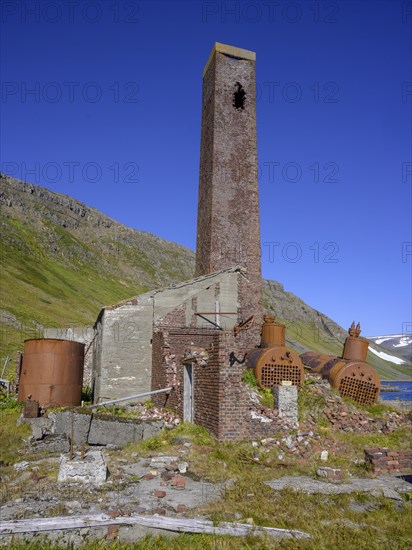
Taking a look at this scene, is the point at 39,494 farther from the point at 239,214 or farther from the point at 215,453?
the point at 239,214

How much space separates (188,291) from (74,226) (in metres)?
87.5

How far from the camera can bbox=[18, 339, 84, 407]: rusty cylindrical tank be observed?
1363cm

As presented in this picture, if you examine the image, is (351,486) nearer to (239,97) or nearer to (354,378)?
(354,378)

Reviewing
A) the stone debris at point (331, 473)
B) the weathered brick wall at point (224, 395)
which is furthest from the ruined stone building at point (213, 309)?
the stone debris at point (331, 473)

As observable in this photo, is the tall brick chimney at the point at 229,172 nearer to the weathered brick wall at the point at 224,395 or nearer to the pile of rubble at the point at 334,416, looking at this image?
the pile of rubble at the point at 334,416

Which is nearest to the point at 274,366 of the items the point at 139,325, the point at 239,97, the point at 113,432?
the point at 113,432

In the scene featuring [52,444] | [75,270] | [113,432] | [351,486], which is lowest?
[351,486]

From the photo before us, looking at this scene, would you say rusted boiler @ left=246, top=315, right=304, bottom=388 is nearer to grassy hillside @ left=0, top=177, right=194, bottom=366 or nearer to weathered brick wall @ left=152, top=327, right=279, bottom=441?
weathered brick wall @ left=152, top=327, right=279, bottom=441

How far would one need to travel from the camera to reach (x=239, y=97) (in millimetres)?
22125

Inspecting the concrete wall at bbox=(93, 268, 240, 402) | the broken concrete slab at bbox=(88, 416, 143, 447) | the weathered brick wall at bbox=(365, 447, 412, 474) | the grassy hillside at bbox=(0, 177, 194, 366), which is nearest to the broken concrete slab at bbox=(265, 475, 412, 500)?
the weathered brick wall at bbox=(365, 447, 412, 474)

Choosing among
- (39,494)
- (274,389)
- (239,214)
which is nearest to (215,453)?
(274,389)

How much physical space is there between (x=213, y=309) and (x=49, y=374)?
19.2ft

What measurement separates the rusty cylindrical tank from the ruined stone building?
121 centimetres

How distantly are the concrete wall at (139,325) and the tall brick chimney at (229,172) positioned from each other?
11.5 feet
